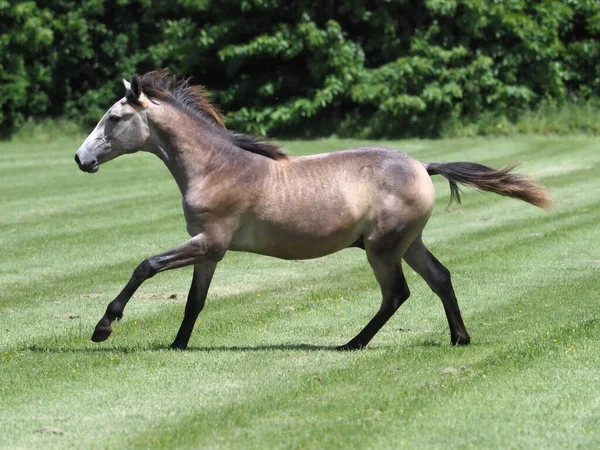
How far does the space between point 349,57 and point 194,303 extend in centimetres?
1949

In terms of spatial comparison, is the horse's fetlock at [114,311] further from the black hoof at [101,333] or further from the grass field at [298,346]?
the grass field at [298,346]

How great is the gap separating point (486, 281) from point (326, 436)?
6031 mm

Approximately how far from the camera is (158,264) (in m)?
→ 8.87

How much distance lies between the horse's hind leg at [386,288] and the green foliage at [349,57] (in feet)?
60.5

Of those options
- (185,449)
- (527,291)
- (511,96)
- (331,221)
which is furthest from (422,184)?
(511,96)

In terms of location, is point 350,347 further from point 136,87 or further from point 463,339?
point 136,87

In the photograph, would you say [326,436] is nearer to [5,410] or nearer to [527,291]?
[5,410]

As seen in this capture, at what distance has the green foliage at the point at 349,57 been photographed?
28000mm

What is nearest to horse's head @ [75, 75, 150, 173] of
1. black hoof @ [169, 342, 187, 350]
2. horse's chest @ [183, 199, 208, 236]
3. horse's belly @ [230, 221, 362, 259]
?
horse's chest @ [183, 199, 208, 236]

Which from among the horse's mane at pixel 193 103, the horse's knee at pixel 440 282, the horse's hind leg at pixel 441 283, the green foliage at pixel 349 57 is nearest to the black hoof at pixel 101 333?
the horse's mane at pixel 193 103

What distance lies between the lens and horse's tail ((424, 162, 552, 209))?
955 centimetres

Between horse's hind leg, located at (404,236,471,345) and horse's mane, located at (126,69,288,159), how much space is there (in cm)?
128

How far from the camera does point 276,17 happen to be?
95.1 ft

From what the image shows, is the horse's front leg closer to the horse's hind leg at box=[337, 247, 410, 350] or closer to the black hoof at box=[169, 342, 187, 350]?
the black hoof at box=[169, 342, 187, 350]
